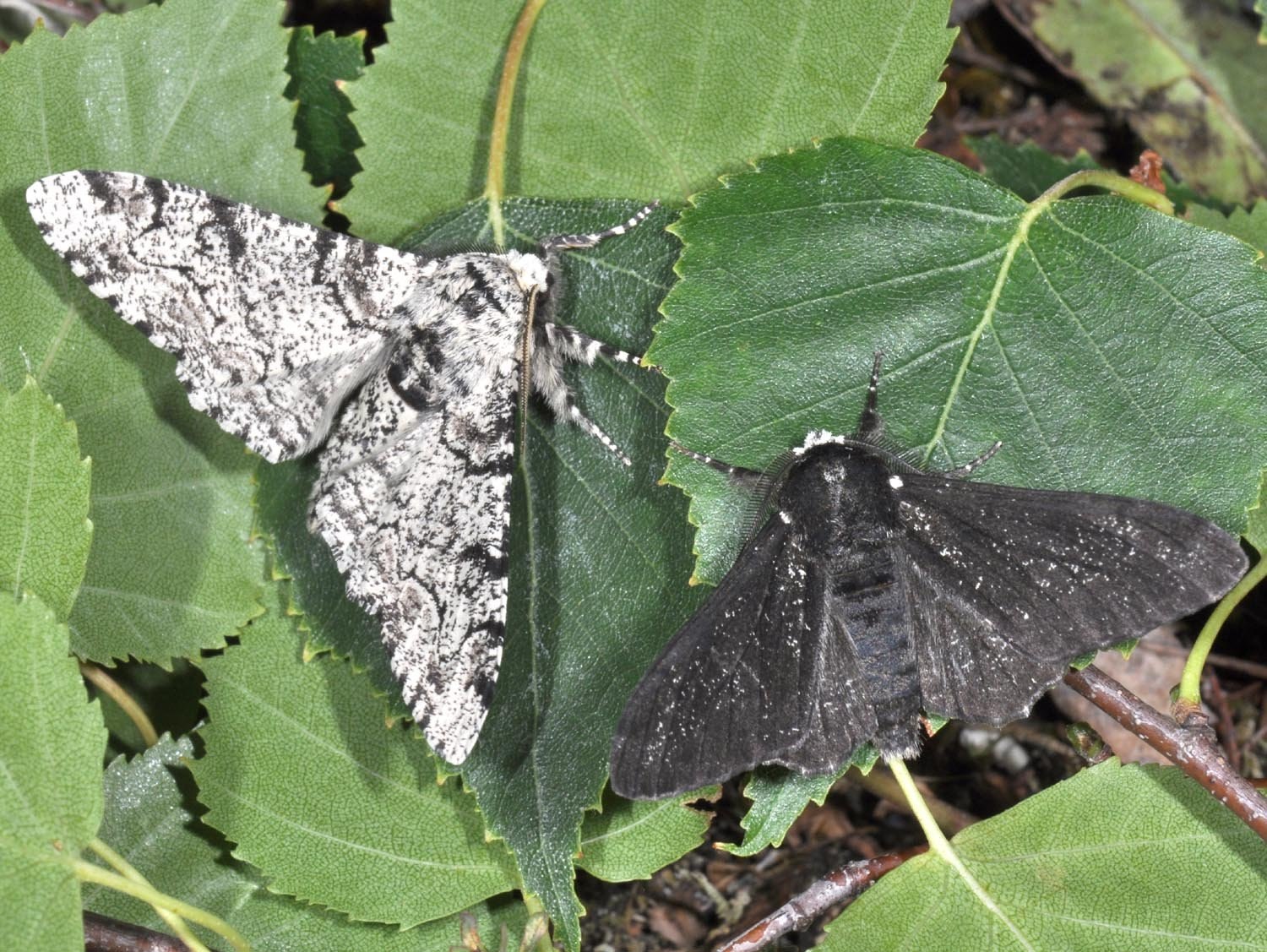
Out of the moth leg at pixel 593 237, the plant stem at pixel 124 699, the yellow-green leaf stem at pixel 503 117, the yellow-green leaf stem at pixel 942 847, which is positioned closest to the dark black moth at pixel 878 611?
the yellow-green leaf stem at pixel 942 847

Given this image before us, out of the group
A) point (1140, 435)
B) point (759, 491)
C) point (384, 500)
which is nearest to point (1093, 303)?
point (1140, 435)

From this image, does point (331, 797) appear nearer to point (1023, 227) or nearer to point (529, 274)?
point (529, 274)

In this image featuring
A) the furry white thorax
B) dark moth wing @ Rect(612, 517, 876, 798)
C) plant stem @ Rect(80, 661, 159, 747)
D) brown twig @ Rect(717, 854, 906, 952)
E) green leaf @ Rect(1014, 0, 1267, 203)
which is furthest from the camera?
green leaf @ Rect(1014, 0, 1267, 203)

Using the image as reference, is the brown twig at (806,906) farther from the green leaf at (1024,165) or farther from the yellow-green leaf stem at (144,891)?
the green leaf at (1024,165)

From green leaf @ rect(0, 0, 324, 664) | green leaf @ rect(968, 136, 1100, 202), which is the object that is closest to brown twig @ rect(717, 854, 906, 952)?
green leaf @ rect(0, 0, 324, 664)

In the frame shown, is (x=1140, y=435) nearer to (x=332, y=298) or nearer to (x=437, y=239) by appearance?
(x=437, y=239)

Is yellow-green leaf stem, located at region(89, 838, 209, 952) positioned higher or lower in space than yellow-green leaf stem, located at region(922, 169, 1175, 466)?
lower

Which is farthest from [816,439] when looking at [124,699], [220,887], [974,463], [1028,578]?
[124,699]

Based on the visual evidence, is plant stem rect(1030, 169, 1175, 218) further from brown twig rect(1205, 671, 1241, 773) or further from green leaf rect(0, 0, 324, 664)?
green leaf rect(0, 0, 324, 664)
